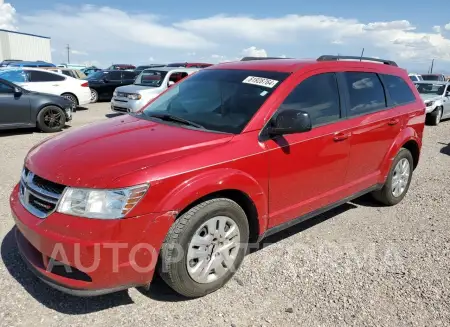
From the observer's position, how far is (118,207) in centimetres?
231

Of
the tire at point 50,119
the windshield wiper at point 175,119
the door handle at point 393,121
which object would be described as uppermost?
the windshield wiper at point 175,119

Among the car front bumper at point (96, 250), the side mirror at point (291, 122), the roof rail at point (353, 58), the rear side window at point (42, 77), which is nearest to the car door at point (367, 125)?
the roof rail at point (353, 58)

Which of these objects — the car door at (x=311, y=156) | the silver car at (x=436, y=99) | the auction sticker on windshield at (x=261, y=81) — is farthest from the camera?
the silver car at (x=436, y=99)

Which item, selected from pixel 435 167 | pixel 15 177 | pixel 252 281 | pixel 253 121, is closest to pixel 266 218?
pixel 252 281

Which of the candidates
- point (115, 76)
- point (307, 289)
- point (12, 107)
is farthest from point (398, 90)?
point (115, 76)

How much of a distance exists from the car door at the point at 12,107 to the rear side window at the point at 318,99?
759 centimetres

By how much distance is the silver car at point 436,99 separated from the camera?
1273 centimetres

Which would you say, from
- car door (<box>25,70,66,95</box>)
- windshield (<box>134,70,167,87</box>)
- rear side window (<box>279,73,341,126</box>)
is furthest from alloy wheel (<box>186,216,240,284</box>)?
car door (<box>25,70,66,95</box>)

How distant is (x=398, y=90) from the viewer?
4.63m

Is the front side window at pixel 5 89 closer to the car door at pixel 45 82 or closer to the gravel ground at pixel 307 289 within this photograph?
the car door at pixel 45 82

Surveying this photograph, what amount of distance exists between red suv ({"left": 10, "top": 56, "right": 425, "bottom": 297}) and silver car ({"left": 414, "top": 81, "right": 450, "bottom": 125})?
997cm

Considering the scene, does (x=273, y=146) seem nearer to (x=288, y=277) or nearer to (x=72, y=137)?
(x=288, y=277)

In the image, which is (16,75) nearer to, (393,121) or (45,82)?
(45,82)

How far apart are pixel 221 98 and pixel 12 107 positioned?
23.3 ft
